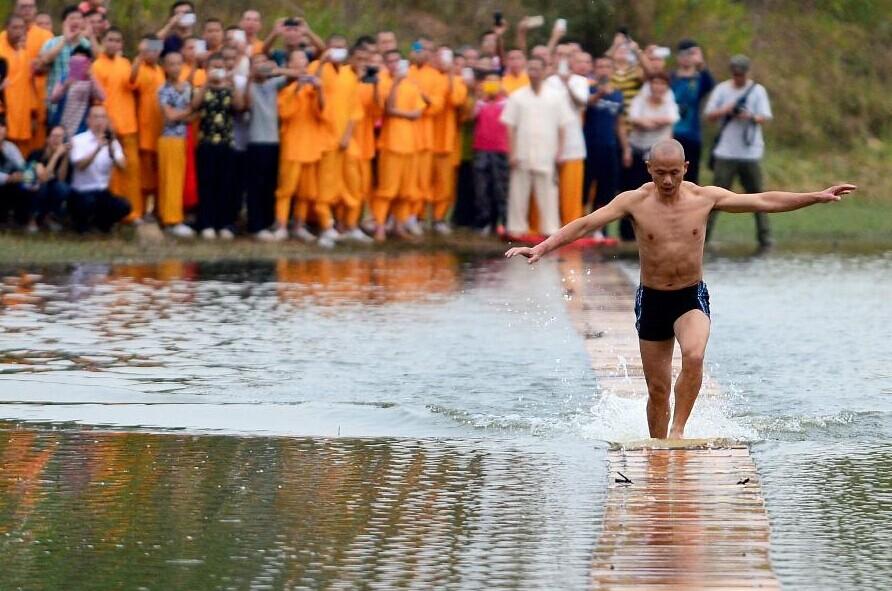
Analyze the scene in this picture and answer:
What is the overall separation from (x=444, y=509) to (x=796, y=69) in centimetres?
2675

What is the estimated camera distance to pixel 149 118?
19.7 metres

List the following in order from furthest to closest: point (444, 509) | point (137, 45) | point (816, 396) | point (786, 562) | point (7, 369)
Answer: point (137, 45)
point (7, 369)
point (816, 396)
point (444, 509)
point (786, 562)

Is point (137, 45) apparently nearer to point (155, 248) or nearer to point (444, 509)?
point (155, 248)

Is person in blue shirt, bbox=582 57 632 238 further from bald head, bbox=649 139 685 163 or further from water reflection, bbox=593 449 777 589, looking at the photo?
water reflection, bbox=593 449 777 589

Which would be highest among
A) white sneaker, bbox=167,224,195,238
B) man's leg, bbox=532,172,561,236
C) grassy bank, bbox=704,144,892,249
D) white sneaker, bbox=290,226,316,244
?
man's leg, bbox=532,172,561,236

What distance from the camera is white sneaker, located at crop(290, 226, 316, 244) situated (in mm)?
20359

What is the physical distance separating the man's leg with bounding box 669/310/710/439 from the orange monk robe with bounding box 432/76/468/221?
12386mm

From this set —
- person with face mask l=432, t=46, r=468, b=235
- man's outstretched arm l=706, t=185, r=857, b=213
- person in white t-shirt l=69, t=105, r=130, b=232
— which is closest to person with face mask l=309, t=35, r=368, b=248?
person with face mask l=432, t=46, r=468, b=235

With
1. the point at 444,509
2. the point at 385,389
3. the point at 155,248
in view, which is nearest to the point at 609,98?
the point at 155,248

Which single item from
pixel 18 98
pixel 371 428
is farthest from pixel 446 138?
pixel 371 428

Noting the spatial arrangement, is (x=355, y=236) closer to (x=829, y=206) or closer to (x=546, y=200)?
(x=546, y=200)

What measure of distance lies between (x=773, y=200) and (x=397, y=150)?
39.2 feet

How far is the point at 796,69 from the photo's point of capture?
33.4 meters

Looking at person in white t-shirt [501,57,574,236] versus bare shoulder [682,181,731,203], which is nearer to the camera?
bare shoulder [682,181,731,203]
